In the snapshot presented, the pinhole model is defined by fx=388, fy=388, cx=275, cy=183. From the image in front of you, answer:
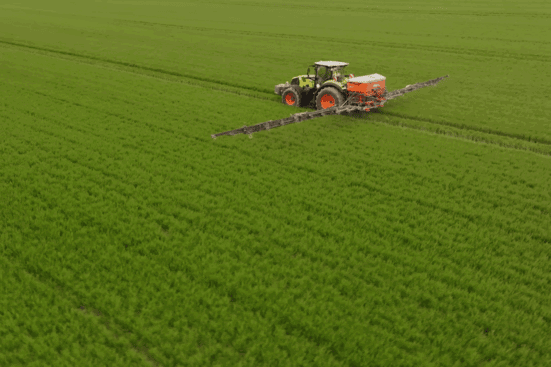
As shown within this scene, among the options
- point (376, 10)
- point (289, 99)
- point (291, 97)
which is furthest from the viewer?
point (376, 10)

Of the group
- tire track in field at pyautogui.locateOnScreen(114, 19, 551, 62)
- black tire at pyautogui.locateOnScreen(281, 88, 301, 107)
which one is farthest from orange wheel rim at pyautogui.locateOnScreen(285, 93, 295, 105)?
tire track in field at pyautogui.locateOnScreen(114, 19, 551, 62)

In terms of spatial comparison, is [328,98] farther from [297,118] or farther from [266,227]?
[266,227]

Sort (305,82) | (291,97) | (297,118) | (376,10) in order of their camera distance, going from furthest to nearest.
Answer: (376,10) < (291,97) < (305,82) < (297,118)

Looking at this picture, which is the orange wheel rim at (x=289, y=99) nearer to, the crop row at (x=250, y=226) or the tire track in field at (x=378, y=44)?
the crop row at (x=250, y=226)

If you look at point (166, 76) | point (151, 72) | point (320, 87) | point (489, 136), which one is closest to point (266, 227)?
point (320, 87)

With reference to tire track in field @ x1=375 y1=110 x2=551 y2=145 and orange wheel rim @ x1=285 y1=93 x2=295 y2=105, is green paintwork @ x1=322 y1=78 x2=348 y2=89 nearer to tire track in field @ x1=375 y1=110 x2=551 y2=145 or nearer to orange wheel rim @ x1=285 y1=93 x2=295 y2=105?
orange wheel rim @ x1=285 y1=93 x2=295 y2=105

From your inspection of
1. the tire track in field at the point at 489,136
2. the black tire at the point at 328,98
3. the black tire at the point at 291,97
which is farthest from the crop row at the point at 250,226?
the black tire at the point at 291,97

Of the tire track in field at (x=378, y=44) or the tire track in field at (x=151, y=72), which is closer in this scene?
the tire track in field at (x=151, y=72)
